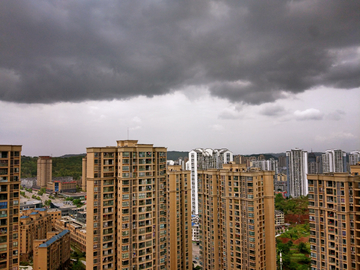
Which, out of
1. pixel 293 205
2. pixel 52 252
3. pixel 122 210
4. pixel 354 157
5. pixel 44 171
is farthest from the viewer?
pixel 44 171

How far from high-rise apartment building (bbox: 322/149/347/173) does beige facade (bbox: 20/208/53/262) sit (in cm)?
3538

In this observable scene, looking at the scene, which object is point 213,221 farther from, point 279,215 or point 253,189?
point 279,215

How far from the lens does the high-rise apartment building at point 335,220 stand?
862 cm

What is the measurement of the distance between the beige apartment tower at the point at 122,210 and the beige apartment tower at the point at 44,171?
4755 centimetres

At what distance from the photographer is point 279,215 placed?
31141 millimetres

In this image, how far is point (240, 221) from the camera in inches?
503

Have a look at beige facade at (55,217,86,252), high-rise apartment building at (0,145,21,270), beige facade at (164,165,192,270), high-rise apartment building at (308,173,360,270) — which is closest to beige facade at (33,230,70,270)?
beige facade at (55,217,86,252)

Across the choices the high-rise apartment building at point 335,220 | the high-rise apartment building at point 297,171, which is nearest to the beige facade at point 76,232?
the high-rise apartment building at point 335,220

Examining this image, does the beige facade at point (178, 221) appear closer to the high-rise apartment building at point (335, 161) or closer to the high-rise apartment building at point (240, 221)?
the high-rise apartment building at point (240, 221)

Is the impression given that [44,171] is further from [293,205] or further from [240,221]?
[240,221]

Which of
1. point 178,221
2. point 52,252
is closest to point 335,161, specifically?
point 178,221

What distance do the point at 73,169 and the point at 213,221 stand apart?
156 feet

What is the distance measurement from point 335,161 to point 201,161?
60.1ft

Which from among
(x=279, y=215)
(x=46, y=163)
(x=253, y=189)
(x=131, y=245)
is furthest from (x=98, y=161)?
(x=46, y=163)
